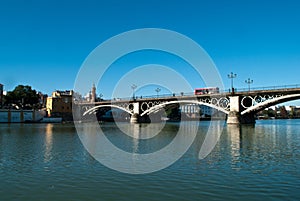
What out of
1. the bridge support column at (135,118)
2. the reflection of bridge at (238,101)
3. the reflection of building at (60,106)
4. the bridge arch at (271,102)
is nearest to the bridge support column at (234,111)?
the reflection of bridge at (238,101)

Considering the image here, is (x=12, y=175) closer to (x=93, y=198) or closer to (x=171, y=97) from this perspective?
(x=93, y=198)

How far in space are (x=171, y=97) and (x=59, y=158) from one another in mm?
64814

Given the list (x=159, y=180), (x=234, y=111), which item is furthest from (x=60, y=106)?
(x=159, y=180)

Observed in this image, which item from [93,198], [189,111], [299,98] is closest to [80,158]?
[93,198]

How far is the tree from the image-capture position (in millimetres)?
113188

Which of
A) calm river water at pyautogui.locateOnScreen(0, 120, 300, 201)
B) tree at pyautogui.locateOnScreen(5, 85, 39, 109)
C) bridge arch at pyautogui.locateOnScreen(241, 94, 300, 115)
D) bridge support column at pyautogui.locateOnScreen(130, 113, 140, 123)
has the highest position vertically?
tree at pyautogui.locateOnScreen(5, 85, 39, 109)

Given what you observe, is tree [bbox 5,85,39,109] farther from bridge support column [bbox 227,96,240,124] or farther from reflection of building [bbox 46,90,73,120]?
bridge support column [bbox 227,96,240,124]

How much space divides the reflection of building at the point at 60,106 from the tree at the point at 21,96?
718 centimetres

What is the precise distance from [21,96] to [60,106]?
659 inches

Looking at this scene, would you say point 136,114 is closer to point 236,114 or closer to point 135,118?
point 135,118

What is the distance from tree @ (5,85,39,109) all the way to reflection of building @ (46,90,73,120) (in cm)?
718

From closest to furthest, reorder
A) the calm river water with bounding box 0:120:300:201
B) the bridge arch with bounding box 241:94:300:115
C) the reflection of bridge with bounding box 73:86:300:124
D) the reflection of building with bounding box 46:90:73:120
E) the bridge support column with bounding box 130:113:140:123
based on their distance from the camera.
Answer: the calm river water with bounding box 0:120:300:201 < the bridge arch with bounding box 241:94:300:115 < the reflection of bridge with bounding box 73:86:300:124 < the bridge support column with bounding box 130:113:140:123 < the reflection of building with bounding box 46:90:73:120

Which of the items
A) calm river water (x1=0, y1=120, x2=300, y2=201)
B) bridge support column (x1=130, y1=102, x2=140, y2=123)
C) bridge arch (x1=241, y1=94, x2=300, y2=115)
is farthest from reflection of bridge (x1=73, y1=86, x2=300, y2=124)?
calm river water (x1=0, y1=120, x2=300, y2=201)

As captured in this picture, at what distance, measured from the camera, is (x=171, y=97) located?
83.6 meters
